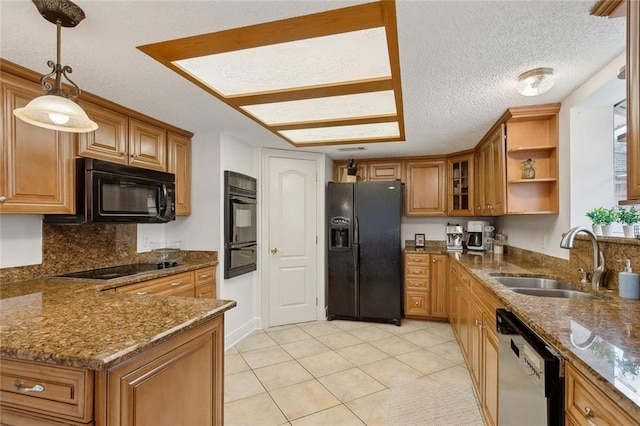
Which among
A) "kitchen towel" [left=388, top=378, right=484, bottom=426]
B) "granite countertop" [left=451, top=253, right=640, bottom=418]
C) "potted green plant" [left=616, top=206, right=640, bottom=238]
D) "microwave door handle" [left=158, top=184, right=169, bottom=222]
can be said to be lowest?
"kitchen towel" [left=388, top=378, right=484, bottom=426]

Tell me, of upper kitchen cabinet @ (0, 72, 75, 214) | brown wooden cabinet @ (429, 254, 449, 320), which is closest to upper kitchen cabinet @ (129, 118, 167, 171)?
upper kitchen cabinet @ (0, 72, 75, 214)

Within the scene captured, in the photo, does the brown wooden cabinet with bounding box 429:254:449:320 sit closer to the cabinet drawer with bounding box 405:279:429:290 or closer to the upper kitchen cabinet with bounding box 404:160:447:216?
the cabinet drawer with bounding box 405:279:429:290

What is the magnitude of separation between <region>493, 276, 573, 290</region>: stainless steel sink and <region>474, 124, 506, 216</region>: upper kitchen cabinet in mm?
639

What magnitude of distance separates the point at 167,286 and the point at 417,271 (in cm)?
288

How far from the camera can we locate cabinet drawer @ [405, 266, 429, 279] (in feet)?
13.0

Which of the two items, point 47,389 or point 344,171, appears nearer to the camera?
point 47,389

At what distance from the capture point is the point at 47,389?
100 centimetres

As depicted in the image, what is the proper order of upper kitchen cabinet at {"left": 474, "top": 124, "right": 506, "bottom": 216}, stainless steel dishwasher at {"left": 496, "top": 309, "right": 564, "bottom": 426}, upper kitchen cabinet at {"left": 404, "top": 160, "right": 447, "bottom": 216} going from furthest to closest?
upper kitchen cabinet at {"left": 404, "top": 160, "right": 447, "bottom": 216}
upper kitchen cabinet at {"left": 474, "top": 124, "right": 506, "bottom": 216}
stainless steel dishwasher at {"left": 496, "top": 309, "right": 564, "bottom": 426}

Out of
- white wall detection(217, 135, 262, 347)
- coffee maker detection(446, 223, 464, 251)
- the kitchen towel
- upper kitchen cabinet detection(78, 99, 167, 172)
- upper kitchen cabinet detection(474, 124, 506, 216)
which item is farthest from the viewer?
coffee maker detection(446, 223, 464, 251)

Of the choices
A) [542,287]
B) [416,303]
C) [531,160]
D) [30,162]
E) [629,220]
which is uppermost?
[531,160]

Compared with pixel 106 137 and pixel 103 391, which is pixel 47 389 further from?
pixel 106 137

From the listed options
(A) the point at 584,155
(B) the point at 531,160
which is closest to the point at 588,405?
(A) the point at 584,155

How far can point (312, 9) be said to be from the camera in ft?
4.27

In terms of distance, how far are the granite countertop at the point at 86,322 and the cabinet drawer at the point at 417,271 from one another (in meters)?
2.95
